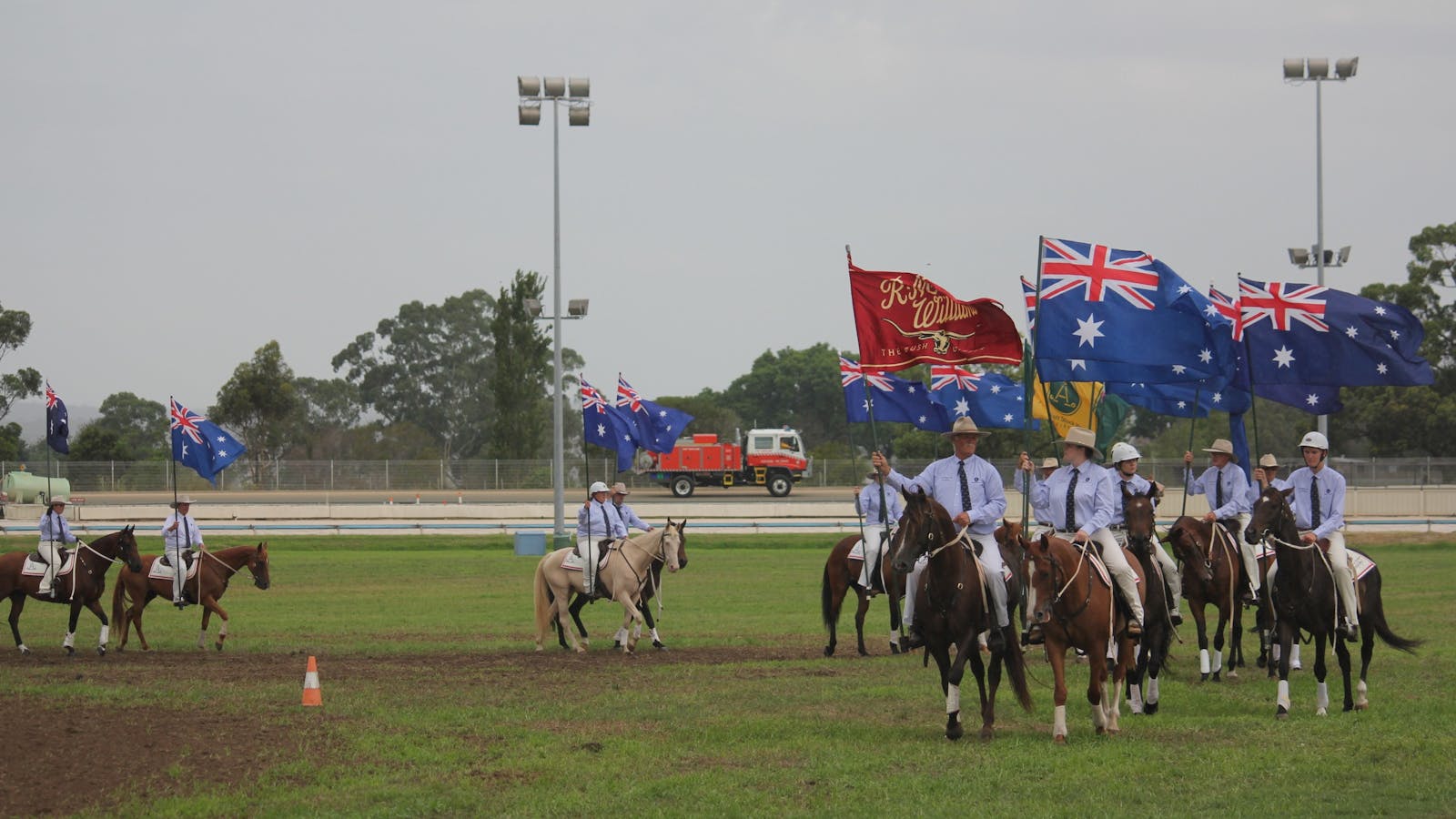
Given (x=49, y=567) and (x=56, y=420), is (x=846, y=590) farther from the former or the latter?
(x=56, y=420)

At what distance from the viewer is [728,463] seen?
6888 cm

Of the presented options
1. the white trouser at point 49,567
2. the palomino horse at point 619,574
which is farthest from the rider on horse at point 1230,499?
the white trouser at point 49,567

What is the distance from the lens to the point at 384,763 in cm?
1165

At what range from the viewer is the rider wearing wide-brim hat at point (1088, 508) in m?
12.8

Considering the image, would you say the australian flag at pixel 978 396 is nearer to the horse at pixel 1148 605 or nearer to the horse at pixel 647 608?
the horse at pixel 647 608

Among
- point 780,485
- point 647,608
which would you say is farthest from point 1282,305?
point 780,485

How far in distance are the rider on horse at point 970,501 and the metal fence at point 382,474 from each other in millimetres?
45624

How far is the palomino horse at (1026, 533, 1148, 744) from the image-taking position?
12.2 m

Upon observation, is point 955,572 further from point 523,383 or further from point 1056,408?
point 523,383

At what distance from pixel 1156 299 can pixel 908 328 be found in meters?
3.17

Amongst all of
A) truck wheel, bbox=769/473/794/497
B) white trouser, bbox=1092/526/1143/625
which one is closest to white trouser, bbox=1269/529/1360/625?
white trouser, bbox=1092/526/1143/625

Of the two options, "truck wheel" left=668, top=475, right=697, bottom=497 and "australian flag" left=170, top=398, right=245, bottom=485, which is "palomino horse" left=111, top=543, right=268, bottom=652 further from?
"truck wheel" left=668, top=475, right=697, bottom=497

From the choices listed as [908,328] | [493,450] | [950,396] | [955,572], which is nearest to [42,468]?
[493,450]

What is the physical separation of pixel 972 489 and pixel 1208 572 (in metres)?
5.03
